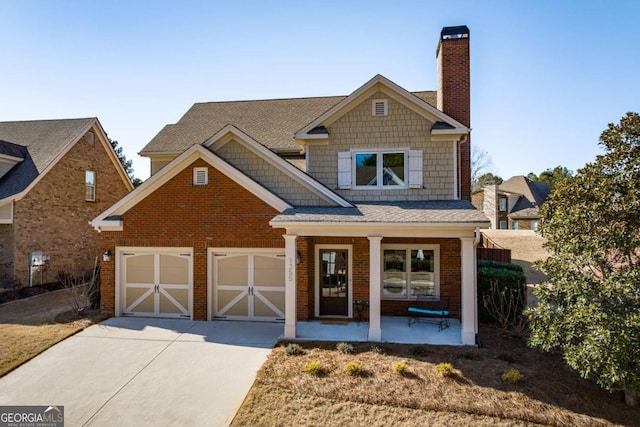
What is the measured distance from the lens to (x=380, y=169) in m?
11.9

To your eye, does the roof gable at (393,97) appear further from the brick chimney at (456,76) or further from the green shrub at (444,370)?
the green shrub at (444,370)

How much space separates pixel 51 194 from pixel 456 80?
18.5 meters

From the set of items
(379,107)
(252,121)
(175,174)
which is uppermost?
(252,121)

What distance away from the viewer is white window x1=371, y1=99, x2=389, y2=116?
11.8 m

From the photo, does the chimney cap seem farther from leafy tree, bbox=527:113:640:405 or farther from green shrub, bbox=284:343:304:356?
green shrub, bbox=284:343:304:356

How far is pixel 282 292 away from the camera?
1077cm

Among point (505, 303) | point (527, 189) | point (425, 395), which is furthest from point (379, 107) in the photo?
point (527, 189)

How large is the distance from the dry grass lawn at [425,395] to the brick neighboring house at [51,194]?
1397 cm

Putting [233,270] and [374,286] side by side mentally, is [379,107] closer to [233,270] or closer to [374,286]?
[374,286]

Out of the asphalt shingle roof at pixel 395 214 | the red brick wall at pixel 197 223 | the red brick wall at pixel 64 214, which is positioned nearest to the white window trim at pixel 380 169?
the asphalt shingle roof at pixel 395 214

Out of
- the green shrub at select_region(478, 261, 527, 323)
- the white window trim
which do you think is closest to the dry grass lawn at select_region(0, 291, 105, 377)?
the white window trim

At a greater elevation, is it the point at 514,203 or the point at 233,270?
the point at 514,203

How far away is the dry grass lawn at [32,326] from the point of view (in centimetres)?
823

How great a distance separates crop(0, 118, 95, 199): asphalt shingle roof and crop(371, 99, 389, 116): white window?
49.2ft
